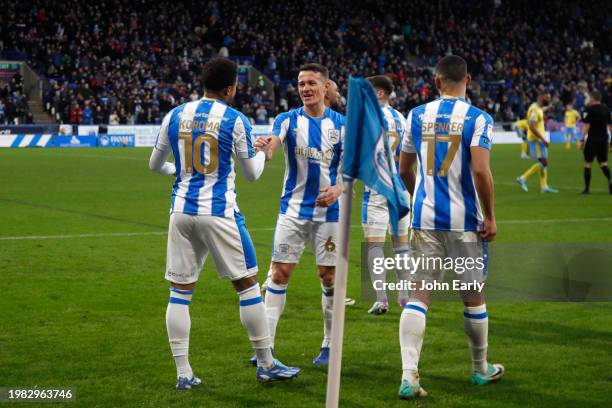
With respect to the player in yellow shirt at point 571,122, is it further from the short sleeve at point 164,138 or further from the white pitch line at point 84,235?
the short sleeve at point 164,138

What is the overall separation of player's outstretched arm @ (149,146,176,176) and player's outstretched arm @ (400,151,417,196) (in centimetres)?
157

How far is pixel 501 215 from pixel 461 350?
29.5ft

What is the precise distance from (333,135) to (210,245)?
143cm

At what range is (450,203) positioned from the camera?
19.2 feet

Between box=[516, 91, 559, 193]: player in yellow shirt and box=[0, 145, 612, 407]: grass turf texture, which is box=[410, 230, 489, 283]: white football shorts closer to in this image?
box=[0, 145, 612, 407]: grass turf texture

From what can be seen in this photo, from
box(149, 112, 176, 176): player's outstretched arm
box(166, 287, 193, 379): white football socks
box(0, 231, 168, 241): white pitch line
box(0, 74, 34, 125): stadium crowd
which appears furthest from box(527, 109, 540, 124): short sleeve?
box(0, 74, 34, 125): stadium crowd

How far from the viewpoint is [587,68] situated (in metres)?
55.7

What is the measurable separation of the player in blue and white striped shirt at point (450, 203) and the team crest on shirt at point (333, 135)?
888 mm

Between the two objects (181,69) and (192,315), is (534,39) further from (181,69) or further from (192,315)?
(192,315)

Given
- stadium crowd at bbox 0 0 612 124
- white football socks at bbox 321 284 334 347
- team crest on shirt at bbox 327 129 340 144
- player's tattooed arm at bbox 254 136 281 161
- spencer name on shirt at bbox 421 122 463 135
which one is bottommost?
white football socks at bbox 321 284 334 347

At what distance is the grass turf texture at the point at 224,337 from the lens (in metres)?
5.83

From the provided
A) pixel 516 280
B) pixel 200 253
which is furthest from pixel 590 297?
pixel 200 253

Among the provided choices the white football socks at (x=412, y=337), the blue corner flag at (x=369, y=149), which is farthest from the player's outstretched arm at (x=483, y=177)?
the blue corner flag at (x=369, y=149)

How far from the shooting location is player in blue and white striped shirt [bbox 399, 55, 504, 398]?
18.7 ft
